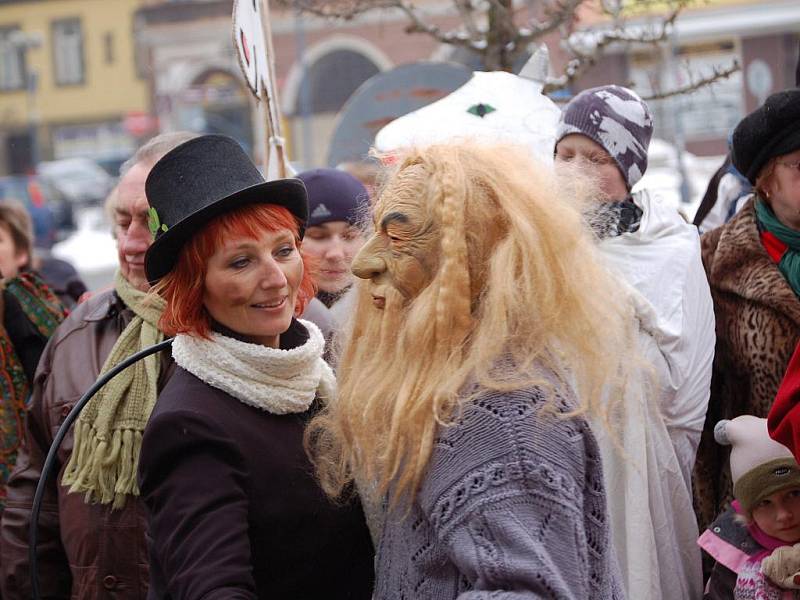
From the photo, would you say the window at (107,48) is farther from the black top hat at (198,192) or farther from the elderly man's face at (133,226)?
the black top hat at (198,192)

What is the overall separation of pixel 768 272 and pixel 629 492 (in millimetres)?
770

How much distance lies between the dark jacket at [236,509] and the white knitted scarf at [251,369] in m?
0.02

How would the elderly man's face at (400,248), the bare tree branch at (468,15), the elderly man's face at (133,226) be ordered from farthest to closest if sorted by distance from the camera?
the bare tree branch at (468,15)
the elderly man's face at (133,226)
the elderly man's face at (400,248)

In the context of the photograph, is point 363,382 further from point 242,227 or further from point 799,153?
point 799,153

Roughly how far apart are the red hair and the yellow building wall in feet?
153

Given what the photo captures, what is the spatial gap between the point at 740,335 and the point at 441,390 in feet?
5.17

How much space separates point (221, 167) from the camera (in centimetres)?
233

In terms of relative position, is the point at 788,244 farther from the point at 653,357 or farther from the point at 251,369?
the point at 251,369

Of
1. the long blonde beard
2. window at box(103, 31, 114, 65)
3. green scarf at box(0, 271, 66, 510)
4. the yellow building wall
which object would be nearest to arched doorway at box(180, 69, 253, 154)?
the yellow building wall

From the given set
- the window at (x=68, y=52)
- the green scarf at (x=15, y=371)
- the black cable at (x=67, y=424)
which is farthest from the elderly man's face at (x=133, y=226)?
the window at (x=68, y=52)

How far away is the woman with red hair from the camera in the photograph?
202cm

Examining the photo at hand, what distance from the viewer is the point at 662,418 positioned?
285 cm

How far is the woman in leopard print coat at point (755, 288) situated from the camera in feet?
9.99

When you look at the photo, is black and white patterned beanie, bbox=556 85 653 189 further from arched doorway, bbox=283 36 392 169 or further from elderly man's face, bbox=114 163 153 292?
arched doorway, bbox=283 36 392 169
